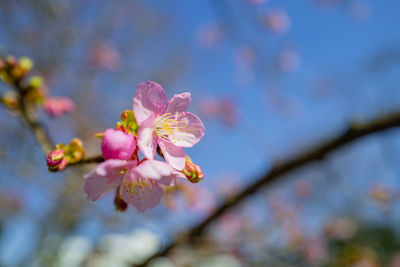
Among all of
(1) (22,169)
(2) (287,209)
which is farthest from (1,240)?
(2) (287,209)

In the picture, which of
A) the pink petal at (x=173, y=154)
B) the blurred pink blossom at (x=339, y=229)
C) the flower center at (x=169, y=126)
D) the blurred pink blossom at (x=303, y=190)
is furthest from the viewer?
the blurred pink blossom at (x=303, y=190)

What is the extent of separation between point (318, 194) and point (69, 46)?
6.74 m

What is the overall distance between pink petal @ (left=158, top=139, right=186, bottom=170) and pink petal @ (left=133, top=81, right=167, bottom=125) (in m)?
0.09

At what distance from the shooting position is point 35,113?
114 cm

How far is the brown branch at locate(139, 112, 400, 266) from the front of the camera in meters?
1.31

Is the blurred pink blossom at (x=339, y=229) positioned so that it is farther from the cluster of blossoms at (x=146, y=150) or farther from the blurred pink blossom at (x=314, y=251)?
the cluster of blossoms at (x=146, y=150)

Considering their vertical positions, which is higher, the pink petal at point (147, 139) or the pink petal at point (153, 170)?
the pink petal at point (147, 139)

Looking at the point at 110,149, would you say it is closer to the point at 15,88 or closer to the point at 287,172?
the point at 15,88

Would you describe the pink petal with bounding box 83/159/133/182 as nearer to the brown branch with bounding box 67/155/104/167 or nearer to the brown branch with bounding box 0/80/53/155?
the brown branch with bounding box 67/155/104/167

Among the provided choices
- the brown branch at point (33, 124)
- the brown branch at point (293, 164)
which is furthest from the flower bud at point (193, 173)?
the brown branch at point (293, 164)

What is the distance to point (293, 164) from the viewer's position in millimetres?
1667

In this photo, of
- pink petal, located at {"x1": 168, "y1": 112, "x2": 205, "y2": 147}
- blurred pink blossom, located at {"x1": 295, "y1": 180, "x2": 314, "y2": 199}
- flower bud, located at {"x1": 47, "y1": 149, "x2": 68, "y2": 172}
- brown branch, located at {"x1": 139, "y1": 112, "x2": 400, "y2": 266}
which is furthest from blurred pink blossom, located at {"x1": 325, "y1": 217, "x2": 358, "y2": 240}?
flower bud, located at {"x1": 47, "y1": 149, "x2": 68, "y2": 172}

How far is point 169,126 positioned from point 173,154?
13 centimetres

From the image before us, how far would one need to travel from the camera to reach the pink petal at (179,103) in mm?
685
